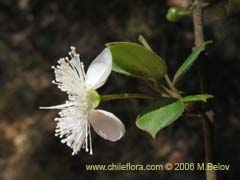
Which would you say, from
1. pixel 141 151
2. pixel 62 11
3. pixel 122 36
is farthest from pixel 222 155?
pixel 62 11

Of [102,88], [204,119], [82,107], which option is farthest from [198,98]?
[102,88]

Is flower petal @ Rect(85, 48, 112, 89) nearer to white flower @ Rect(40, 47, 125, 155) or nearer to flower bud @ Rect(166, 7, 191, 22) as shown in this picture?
white flower @ Rect(40, 47, 125, 155)

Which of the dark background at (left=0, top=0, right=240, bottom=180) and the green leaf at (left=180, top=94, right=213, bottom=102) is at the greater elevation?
the dark background at (left=0, top=0, right=240, bottom=180)

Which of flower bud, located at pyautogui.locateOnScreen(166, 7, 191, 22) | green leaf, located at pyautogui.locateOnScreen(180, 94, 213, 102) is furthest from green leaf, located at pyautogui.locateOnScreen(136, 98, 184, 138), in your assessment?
flower bud, located at pyautogui.locateOnScreen(166, 7, 191, 22)

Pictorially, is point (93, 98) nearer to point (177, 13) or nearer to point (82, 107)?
point (82, 107)

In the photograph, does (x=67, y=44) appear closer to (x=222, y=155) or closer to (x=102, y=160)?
(x=102, y=160)

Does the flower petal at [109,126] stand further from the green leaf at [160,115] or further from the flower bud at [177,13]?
the flower bud at [177,13]

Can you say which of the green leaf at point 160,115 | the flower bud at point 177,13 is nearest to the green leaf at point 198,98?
the green leaf at point 160,115
